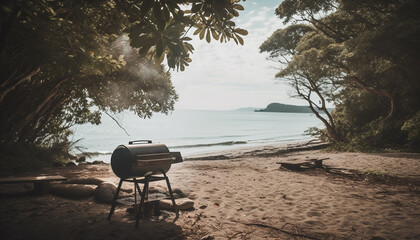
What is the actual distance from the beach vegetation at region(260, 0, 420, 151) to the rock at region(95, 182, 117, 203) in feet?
29.3

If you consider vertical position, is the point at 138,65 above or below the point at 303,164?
above

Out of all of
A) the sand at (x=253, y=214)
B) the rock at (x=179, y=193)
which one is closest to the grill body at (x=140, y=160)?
the sand at (x=253, y=214)

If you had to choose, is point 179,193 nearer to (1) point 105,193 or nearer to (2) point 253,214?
(1) point 105,193

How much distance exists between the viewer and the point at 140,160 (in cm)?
456

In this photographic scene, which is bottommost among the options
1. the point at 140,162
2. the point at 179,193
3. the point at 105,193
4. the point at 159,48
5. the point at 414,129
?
the point at 179,193

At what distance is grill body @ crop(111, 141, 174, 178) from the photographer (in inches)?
179

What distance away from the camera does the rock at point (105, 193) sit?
607cm

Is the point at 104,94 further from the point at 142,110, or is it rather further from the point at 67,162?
the point at 67,162

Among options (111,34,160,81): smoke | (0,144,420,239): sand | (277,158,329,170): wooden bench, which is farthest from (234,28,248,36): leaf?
(111,34,160,81): smoke

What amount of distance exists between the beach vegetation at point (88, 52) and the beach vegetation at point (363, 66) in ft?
24.2

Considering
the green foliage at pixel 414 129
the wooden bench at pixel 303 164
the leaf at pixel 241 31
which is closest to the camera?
the leaf at pixel 241 31

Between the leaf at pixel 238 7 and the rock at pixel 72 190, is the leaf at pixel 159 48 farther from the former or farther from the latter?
the rock at pixel 72 190

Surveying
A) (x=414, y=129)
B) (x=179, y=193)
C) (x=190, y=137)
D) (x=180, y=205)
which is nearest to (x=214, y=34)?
(x=180, y=205)

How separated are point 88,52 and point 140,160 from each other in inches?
110
